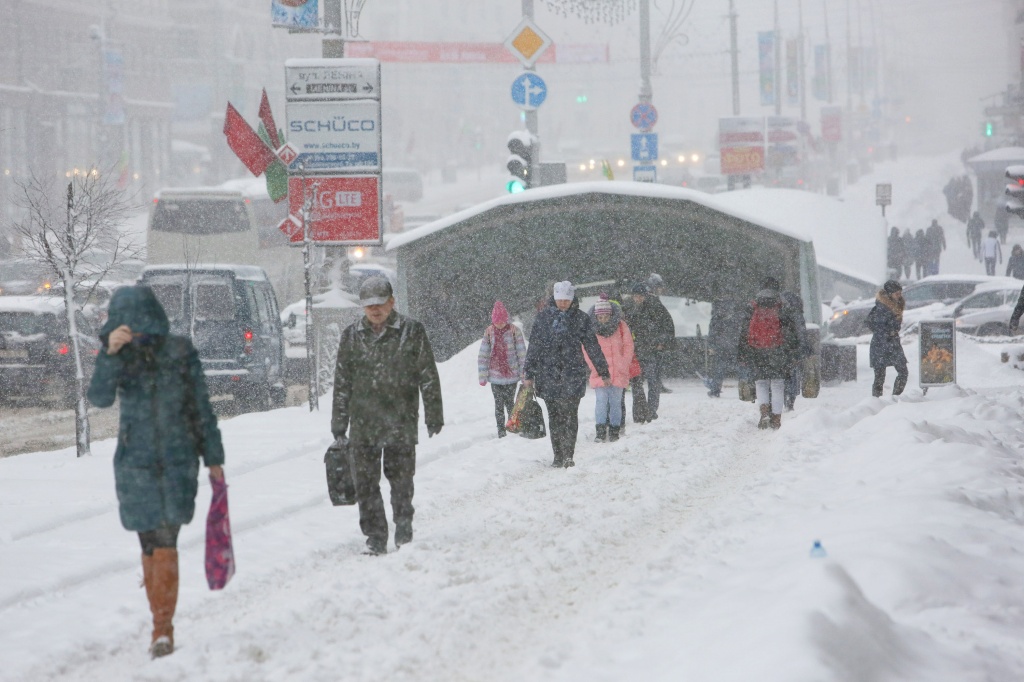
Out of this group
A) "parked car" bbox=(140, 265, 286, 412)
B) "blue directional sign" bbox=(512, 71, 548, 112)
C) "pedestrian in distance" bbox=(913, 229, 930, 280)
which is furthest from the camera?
"pedestrian in distance" bbox=(913, 229, 930, 280)

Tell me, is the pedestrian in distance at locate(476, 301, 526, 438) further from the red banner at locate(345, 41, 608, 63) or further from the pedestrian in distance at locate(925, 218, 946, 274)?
the red banner at locate(345, 41, 608, 63)

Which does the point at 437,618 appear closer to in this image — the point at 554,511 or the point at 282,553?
the point at 282,553

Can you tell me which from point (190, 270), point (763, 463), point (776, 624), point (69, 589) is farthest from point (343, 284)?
point (776, 624)

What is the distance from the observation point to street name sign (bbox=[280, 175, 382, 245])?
52.9 ft

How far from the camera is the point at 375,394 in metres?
7.85

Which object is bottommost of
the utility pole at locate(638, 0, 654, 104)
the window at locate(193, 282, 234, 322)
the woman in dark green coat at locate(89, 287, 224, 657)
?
the woman in dark green coat at locate(89, 287, 224, 657)

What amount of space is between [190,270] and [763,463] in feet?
29.8

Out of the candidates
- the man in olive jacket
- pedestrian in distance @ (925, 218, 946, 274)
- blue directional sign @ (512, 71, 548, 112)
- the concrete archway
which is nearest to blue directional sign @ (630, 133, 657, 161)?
Answer: the concrete archway

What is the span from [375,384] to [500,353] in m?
5.46

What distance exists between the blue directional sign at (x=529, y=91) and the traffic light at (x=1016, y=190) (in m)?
7.26

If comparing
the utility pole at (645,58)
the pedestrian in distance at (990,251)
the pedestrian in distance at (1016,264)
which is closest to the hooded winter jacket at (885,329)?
the utility pole at (645,58)

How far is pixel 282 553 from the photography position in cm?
808

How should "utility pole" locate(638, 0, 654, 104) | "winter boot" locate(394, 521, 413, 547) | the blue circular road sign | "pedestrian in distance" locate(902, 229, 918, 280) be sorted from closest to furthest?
"winter boot" locate(394, 521, 413, 547) < the blue circular road sign < "utility pole" locate(638, 0, 654, 104) < "pedestrian in distance" locate(902, 229, 918, 280)

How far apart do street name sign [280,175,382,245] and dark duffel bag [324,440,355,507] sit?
8.49 metres
